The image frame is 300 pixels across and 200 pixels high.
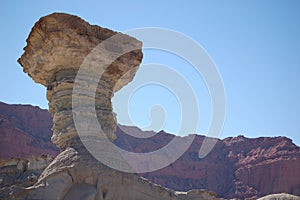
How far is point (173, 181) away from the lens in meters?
83.9

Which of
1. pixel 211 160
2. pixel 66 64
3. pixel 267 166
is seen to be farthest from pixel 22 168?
pixel 211 160

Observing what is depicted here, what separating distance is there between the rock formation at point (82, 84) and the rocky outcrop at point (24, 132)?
59.7 metres

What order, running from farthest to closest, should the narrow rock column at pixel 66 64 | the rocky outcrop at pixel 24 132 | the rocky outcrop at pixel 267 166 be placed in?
1. the rocky outcrop at pixel 267 166
2. the rocky outcrop at pixel 24 132
3. the narrow rock column at pixel 66 64

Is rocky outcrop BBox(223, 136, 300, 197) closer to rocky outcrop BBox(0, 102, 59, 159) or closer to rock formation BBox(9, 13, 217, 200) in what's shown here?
rocky outcrop BBox(0, 102, 59, 159)

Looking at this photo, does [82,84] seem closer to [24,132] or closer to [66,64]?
[66,64]

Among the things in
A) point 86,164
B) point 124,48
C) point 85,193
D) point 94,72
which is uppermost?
point 124,48

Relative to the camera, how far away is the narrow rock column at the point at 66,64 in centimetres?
1300

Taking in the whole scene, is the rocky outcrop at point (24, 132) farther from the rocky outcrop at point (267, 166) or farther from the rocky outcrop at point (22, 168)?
the rocky outcrop at point (22, 168)

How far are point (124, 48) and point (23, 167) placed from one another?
973 centimetres

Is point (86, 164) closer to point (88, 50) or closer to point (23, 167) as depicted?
point (88, 50)

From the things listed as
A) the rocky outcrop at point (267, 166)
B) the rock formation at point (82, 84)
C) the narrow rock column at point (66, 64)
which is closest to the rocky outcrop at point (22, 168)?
the narrow rock column at point (66, 64)

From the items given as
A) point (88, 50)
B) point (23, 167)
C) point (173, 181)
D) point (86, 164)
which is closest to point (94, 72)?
point (88, 50)

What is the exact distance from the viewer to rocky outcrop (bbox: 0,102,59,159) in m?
73.1

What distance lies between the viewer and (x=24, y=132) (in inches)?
3049
